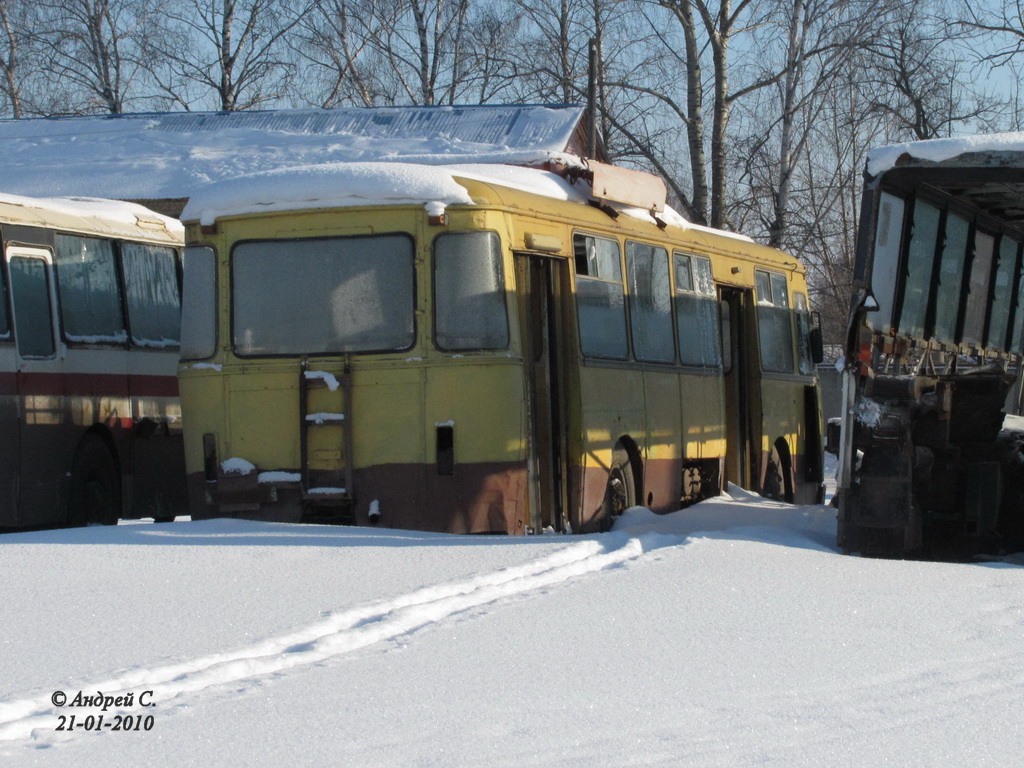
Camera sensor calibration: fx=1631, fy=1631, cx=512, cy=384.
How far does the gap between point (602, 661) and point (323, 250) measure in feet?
19.0

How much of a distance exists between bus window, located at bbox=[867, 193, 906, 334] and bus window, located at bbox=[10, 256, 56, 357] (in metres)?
6.61

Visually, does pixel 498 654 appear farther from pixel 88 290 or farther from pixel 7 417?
pixel 88 290

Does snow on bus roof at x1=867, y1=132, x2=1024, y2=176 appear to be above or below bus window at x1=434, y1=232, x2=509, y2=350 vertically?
above

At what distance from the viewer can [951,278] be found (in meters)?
12.8

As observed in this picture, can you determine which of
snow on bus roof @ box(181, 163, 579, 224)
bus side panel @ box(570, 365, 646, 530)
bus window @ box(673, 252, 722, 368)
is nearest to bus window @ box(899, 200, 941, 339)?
bus side panel @ box(570, 365, 646, 530)

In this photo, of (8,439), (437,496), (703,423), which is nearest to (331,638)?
(437,496)

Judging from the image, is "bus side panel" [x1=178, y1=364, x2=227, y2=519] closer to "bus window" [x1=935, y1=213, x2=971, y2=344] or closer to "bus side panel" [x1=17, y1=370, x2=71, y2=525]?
"bus side panel" [x1=17, y1=370, x2=71, y2=525]

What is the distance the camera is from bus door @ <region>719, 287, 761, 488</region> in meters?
15.9

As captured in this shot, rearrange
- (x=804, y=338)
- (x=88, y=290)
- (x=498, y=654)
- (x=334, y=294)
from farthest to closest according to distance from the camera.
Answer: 1. (x=804, y=338)
2. (x=88, y=290)
3. (x=334, y=294)
4. (x=498, y=654)

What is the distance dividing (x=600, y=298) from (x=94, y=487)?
4.78m

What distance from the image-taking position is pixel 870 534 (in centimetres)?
1095

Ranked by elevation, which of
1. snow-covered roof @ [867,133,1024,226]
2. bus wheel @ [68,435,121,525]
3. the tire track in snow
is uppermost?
snow-covered roof @ [867,133,1024,226]

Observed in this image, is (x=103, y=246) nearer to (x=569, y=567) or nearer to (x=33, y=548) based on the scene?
(x=33, y=548)

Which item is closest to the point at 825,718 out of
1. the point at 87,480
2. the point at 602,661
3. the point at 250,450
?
the point at 602,661
